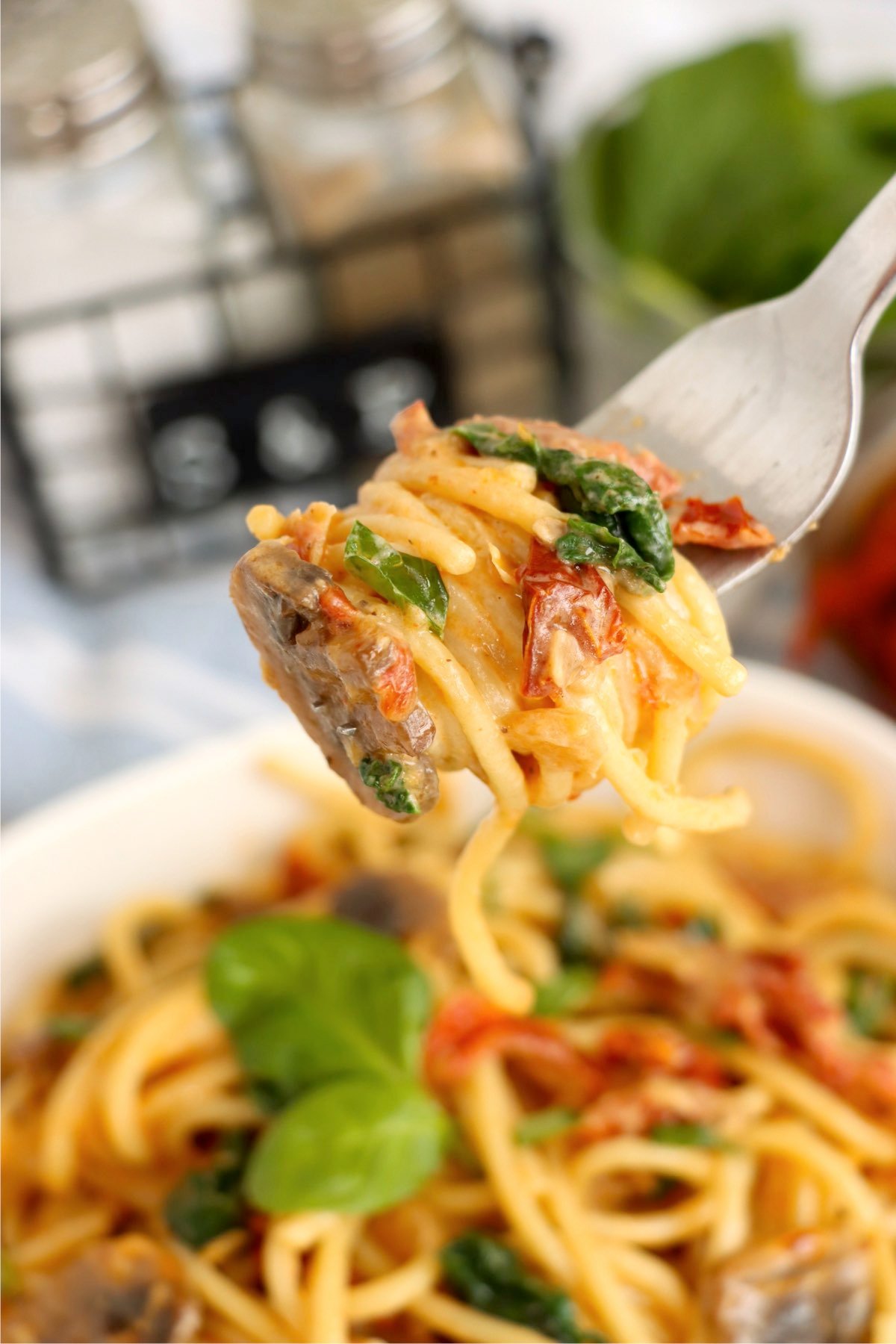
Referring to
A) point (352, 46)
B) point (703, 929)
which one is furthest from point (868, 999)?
point (352, 46)

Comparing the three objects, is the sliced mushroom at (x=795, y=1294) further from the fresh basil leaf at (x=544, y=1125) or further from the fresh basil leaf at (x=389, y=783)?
the fresh basil leaf at (x=389, y=783)

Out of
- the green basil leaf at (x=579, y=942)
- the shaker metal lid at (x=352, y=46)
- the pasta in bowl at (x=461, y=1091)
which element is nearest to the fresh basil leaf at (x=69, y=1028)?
the pasta in bowl at (x=461, y=1091)

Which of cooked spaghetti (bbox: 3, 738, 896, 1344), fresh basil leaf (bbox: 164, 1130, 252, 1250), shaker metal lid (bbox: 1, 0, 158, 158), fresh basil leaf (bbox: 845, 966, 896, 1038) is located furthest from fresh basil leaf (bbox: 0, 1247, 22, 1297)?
shaker metal lid (bbox: 1, 0, 158, 158)

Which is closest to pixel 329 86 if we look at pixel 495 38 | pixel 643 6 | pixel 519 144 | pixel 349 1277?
pixel 519 144

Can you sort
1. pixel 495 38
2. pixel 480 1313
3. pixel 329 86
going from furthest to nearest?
pixel 495 38 → pixel 329 86 → pixel 480 1313

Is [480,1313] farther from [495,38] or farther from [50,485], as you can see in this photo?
[495,38]

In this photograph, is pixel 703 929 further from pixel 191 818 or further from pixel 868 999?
pixel 191 818
